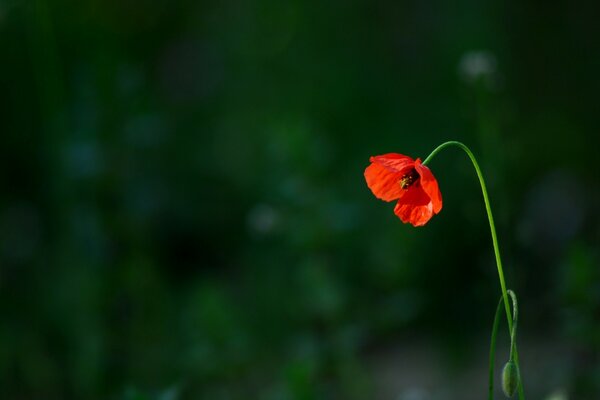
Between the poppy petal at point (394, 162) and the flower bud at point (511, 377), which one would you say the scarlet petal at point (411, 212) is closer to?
the poppy petal at point (394, 162)

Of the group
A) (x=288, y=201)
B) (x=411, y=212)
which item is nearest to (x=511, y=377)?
(x=411, y=212)

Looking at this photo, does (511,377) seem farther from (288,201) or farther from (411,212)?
(288,201)

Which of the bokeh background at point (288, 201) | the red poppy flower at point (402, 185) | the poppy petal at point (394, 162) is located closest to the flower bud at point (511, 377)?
the bokeh background at point (288, 201)

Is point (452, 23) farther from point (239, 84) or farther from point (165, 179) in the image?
point (165, 179)

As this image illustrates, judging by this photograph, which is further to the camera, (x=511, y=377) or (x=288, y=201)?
(x=288, y=201)

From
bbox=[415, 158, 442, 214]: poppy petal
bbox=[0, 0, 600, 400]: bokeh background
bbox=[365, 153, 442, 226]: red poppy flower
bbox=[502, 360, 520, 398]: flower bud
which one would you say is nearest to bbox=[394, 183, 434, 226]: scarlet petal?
bbox=[365, 153, 442, 226]: red poppy flower
